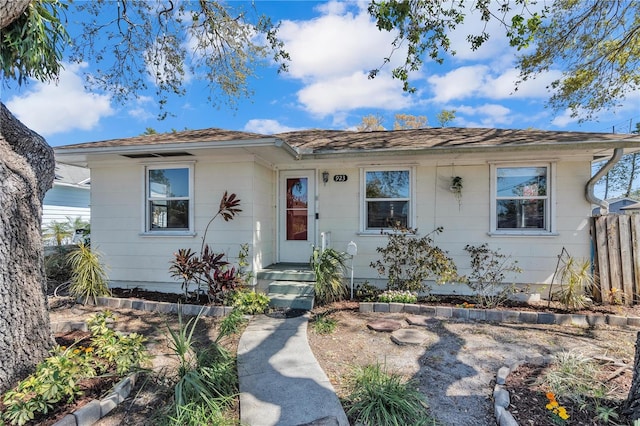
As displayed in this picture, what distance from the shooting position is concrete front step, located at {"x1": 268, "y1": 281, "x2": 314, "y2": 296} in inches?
233

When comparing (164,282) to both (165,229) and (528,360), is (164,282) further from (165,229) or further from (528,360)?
(528,360)

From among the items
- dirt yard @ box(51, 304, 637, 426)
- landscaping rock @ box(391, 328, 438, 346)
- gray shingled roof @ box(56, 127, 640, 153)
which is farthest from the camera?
gray shingled roof @ box(56, 127, 640, 153)

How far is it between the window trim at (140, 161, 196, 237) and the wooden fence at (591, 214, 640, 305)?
7569 mm

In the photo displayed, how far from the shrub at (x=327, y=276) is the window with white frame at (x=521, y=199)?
325 cm

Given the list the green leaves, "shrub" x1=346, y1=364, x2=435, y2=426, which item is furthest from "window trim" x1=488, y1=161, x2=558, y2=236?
the green leaves

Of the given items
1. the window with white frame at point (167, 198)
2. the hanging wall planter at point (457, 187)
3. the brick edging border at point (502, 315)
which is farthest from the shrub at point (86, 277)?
the hanging wall planter at point (457, 187)

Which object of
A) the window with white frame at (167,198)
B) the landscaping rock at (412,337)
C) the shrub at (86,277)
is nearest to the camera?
the landscaping rock at (412,337)

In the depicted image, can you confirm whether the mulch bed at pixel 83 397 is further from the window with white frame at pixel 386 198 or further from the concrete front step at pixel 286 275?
the window with white frame at pixel 386 198

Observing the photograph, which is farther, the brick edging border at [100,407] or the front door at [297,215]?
the front door at [297,215]

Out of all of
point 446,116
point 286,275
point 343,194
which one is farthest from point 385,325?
point 446,116

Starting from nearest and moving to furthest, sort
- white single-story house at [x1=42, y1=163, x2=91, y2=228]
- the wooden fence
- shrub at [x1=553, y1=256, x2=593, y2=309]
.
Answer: shrub at [x1=553, y1=256, x2=593, y2=309] → the wooden fence → white single-story house at [x1=42, y1=163, x2=91, y2=228]

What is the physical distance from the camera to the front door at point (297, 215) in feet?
23.4

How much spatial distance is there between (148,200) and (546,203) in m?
7.97

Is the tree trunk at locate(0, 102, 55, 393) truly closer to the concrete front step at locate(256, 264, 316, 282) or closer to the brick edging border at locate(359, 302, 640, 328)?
the concrete front step at locate(256, 264, 316, 282)
